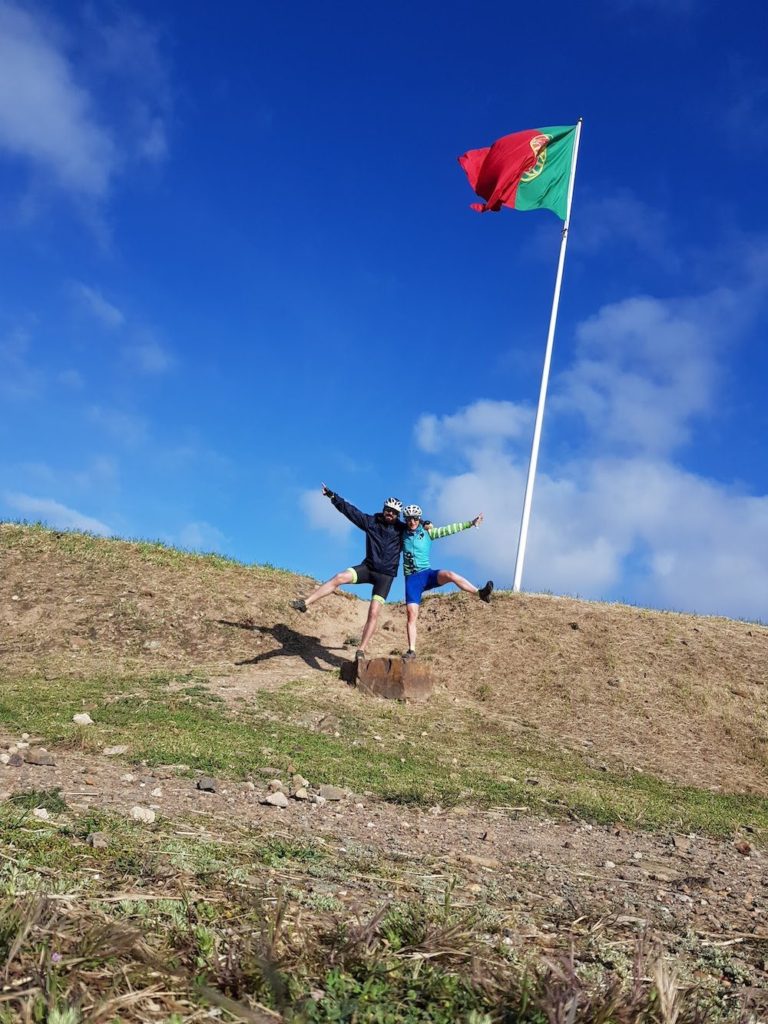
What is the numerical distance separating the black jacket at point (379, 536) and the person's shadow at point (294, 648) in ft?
7.54

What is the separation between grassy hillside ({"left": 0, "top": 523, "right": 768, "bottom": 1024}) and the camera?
2814mm

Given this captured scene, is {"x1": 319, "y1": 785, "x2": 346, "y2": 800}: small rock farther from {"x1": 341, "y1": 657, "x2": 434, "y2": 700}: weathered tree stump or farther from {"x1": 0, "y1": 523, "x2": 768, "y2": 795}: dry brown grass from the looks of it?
{"x1": 341, "y1": 657, "x2": 434, "y2": 700}: weathered tree stump

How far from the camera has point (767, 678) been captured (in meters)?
15.8

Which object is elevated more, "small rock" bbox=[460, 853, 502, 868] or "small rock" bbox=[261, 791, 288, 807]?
"small rock" bbox=[261, 791, 288, 807]

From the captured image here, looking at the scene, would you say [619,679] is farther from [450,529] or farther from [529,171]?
[529,171]

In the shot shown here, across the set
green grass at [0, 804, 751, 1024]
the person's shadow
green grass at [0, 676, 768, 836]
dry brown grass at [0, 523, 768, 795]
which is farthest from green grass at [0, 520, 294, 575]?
green grass at [0, 804, 751, 1024]

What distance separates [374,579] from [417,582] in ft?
2.88

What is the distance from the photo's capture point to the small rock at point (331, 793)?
752cm

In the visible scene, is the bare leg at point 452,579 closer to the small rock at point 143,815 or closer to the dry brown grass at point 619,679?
the dry brown grass at point 619,679

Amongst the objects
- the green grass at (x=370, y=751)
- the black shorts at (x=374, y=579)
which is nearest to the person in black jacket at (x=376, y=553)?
the black shorts at (x=374, y=579)

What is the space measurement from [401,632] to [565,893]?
13.4m

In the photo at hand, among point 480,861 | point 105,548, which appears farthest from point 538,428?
point 480,861

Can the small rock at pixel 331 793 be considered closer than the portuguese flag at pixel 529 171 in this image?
Yes

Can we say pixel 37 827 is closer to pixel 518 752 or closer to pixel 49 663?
pixel 518 752
